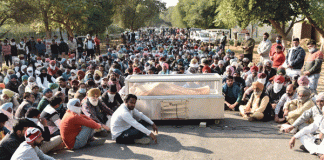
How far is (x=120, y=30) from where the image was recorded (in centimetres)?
5500

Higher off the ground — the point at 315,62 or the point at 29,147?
the point at 315,62

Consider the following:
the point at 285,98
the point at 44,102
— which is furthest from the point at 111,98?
the point at 285,98

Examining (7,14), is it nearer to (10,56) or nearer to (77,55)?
(10,56)

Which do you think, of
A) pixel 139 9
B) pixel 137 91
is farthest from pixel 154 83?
pixel 139 9

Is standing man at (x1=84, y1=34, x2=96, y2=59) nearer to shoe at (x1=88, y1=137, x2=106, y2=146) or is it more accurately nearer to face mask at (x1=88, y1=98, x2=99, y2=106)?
face mask at (x1=88, y1=98, x2=99, y2=106)

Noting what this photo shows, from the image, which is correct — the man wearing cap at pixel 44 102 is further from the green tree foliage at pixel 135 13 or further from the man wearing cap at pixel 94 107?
the green tree foliage at pixel 135 13

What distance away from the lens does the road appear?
5.77 meters

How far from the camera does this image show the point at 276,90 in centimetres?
828

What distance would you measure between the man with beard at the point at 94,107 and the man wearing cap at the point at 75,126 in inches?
33.6

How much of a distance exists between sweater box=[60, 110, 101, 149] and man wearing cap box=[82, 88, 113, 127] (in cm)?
96

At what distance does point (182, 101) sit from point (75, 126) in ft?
9.03

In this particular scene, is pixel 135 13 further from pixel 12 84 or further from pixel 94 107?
pixel 94 107

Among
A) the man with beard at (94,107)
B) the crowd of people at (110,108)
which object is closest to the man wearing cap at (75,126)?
the crowd of people at (110,108)

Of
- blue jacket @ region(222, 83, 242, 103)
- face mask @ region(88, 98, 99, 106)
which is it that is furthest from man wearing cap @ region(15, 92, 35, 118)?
blue jacket @ region(222, 83, 242, 103)
